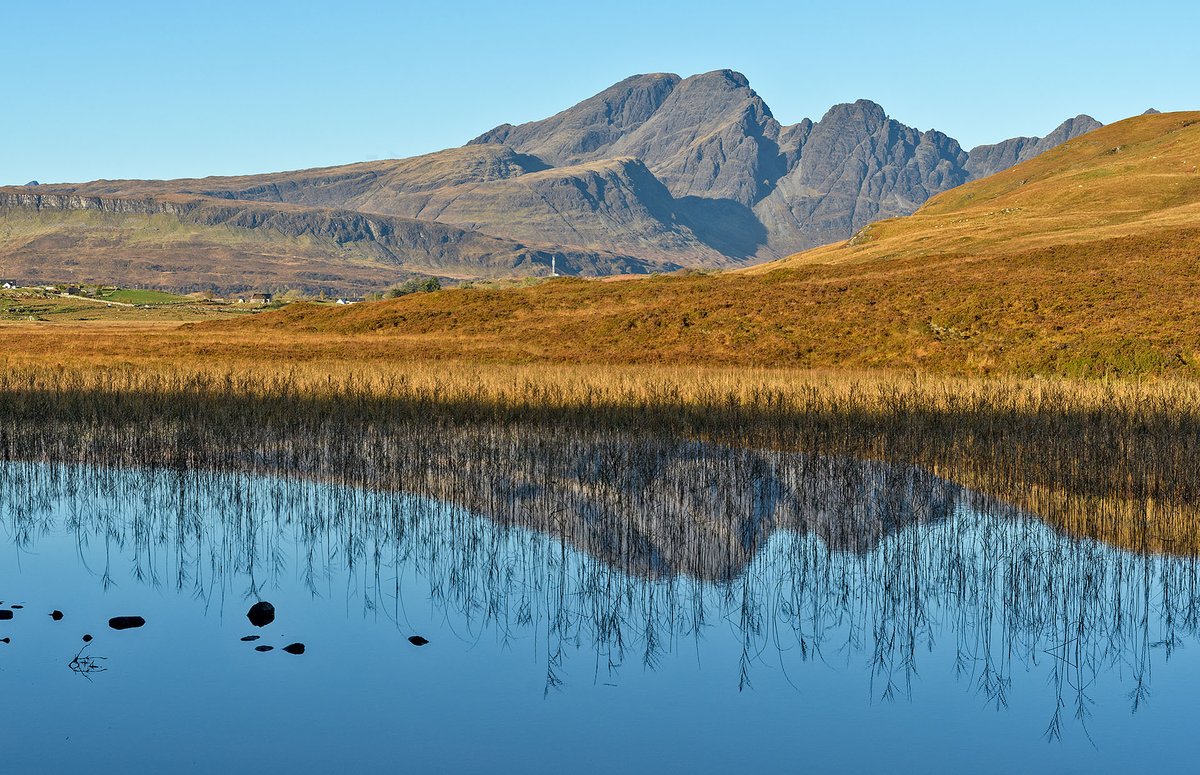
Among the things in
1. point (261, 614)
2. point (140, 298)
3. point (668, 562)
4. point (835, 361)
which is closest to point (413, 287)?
point (140, 298)

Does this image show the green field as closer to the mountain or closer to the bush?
the bush

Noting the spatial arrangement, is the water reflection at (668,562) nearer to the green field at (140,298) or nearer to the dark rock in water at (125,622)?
the dark rock in water at (125,622)

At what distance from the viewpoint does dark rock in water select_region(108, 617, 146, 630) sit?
10.4m

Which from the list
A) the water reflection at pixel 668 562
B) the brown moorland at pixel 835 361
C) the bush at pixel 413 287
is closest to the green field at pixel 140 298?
the bush at pixel 413 287

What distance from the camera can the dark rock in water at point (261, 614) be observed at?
1059 centimetres

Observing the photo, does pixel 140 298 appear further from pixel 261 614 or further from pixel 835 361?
pixel 261 614

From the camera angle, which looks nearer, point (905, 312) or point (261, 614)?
point (261, 614)

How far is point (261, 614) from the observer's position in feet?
35.1

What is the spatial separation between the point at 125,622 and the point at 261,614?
117cm

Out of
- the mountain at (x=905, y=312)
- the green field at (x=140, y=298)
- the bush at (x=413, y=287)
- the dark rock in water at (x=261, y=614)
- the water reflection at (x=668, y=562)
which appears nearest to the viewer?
the water reflection at (x=668, y=562)

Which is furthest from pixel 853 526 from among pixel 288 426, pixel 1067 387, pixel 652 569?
pixel 1067 387

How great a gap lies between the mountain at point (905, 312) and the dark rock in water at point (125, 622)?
3027 cm

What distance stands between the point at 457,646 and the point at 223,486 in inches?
327

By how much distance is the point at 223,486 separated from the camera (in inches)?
671
